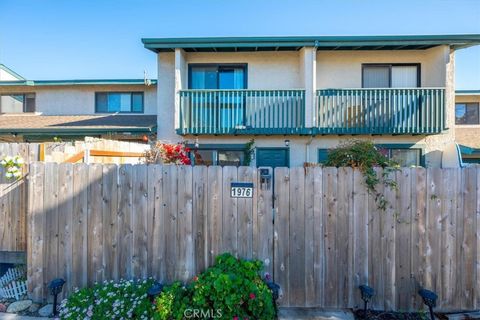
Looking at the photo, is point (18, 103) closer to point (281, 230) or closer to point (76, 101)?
point (76, 101)

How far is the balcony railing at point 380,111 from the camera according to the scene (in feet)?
28.2

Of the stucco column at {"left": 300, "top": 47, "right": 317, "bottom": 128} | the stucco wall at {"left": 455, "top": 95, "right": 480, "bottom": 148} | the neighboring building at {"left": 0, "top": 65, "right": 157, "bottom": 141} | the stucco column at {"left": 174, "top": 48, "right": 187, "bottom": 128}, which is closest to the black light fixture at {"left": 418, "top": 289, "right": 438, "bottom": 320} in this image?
the stucco column at {"left": 300, "top": 47, "right": 317, "bottom": 128}

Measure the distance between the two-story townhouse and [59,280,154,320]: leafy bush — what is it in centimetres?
608

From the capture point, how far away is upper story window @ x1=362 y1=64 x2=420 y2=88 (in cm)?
959

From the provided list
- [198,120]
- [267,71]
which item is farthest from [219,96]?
[267,71]

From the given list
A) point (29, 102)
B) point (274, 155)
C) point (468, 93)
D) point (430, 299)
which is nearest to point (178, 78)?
point (274, 155)

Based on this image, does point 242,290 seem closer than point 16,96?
Yes

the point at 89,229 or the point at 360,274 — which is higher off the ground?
the point at 89,229

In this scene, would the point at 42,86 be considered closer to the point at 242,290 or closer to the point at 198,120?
the point at 198,120

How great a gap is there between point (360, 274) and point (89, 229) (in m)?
→ 3.83

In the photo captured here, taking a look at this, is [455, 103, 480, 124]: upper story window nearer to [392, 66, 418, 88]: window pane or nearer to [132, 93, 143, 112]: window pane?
[392, 66, 418, 88]: window pane

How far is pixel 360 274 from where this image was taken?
3.46m

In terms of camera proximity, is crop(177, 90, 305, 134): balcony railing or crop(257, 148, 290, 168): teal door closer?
crop(177, 90, 305, 134): balcony railing

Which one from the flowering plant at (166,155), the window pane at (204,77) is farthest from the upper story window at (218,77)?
the flowering plant at (166,155)
